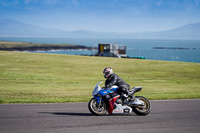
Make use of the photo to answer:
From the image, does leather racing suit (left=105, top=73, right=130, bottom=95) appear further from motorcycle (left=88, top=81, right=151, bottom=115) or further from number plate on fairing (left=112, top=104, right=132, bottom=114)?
number plate on fairing (left=112, top=104, right=132, bottom=114)

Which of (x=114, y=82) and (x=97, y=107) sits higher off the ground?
(x=114, y=82)

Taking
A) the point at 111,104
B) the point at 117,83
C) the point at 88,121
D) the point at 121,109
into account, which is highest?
the point at 117,83

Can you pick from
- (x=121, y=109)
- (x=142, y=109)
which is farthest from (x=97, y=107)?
(x=142, y=109)

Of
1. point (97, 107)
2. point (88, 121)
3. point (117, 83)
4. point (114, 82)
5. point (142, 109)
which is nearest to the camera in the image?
point (88, 121)

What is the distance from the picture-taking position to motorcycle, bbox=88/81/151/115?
10336mm

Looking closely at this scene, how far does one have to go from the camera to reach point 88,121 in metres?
9.41

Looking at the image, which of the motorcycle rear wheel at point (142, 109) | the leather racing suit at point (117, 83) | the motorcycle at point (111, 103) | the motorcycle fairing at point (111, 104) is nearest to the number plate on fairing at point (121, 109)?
the motorcycle at point (111, 103)

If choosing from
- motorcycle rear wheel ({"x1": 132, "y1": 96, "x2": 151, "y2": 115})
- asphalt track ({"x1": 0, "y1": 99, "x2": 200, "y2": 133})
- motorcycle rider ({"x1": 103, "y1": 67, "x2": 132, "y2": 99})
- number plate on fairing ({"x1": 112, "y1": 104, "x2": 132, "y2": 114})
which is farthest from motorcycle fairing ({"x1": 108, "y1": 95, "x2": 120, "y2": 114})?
motorcycle rear wheel ({"x1": 132, "y1": 96, "x2": 151, "y2": 115})

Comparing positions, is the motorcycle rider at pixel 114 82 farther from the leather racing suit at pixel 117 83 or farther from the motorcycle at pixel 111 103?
the motorcycle at pixel 111 103

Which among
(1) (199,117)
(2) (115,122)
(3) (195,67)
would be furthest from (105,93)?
(3) (195,67)

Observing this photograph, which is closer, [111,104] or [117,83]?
[111,104]

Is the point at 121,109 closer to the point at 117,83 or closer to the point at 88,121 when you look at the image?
the point at 117,83

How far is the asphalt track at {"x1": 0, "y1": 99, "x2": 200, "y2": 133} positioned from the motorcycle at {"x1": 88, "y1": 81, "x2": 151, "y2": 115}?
22 centimetres

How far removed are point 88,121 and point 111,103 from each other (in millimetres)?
1292
